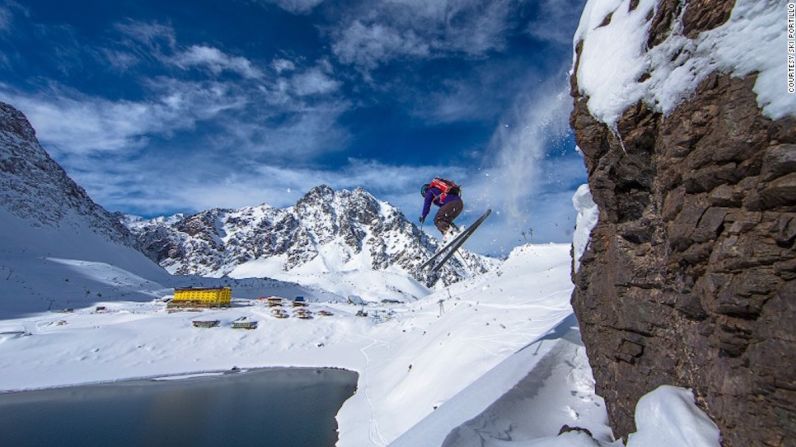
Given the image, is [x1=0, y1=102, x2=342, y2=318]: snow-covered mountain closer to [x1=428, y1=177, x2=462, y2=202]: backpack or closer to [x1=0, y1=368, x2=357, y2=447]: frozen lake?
[x1=0, y1=368, x2=357, y2=447]: frozen lake

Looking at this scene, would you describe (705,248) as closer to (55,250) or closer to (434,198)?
(434,198)

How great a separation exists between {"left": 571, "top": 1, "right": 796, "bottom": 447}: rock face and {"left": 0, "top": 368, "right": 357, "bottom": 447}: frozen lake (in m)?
20.0

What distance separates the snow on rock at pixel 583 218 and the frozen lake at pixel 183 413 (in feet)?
61.4

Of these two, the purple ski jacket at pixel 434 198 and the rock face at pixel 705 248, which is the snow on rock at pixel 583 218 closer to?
the rock face at pixel 705 248

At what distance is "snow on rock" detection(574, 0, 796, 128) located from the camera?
15.0 feet

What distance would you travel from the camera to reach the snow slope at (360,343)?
19438 mm

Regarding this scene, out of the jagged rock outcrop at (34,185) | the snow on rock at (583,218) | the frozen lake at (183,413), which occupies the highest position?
the jagged rock outcrop at (34,185)

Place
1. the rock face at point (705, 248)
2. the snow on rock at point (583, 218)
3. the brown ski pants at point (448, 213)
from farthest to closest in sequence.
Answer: the brown ski pants at point (448, 213)
the snow on rock at point (583, 218)
the rock face at point (705, 248)

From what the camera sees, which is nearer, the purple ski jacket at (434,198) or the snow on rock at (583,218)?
the snow on rock at (583,218)

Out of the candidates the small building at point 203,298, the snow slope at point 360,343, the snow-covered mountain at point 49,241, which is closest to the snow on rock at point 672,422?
the snow slope at point 360,343

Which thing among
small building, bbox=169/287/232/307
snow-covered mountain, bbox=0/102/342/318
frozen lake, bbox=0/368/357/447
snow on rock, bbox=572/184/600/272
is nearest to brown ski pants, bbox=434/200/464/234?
snow on rock, bbox=572/184/600/272

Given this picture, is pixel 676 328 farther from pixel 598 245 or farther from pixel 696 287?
pixel 598 245

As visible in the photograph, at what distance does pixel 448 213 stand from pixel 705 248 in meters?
14.7

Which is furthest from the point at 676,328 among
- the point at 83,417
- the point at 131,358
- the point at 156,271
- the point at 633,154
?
the point at 156,271
